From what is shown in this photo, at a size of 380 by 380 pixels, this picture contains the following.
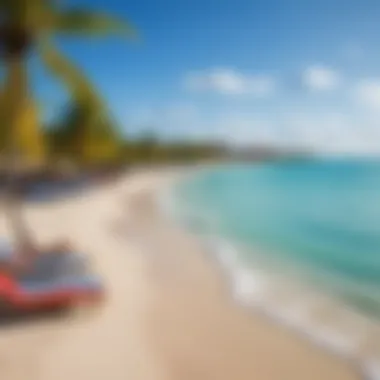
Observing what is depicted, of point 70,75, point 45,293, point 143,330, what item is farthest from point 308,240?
point 70,75

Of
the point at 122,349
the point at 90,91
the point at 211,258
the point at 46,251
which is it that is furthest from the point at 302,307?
the point at 90,91

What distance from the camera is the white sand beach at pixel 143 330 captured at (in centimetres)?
141

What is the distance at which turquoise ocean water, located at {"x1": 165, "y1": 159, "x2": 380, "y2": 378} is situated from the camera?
1.77m

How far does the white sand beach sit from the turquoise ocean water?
24 cm

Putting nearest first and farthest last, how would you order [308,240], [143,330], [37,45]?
[37,45] → [143,330] → [308,240]

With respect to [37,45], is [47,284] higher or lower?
lower

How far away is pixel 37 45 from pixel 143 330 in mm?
754

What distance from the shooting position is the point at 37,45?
1.38 meters

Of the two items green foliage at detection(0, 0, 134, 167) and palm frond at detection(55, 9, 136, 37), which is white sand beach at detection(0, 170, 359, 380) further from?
palm frond at detection(55, 9, 136, 37)

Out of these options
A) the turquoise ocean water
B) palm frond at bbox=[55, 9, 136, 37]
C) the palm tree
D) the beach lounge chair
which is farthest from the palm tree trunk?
the turquoise ocean water

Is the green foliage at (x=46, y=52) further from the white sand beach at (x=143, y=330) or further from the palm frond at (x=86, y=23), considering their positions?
the white sand beach at (x=143, y=330)

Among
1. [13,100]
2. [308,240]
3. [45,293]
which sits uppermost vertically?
[13,100]

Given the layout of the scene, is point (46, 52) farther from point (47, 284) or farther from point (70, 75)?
point (47, 284)

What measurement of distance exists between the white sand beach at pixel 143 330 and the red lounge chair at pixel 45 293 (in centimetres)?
5
